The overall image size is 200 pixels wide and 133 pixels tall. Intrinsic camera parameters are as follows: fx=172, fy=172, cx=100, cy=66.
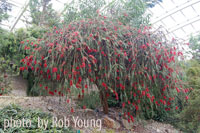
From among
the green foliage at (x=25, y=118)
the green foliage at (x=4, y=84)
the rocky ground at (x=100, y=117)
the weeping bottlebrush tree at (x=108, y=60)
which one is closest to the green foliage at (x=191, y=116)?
the rocky ground at (x=100, y=117)

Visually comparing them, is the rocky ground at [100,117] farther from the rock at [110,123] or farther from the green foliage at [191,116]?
the green foliage at [191,116]

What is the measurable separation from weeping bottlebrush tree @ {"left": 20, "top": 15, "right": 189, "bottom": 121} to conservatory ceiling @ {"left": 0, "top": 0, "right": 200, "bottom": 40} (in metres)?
6.77

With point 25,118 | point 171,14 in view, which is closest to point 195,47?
point 171,14

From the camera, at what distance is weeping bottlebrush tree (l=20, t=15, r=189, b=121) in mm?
2416

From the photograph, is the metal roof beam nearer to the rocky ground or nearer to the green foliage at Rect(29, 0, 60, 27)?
the green foliage at Rect(29, 0, 60, 27)

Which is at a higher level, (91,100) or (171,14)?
(171,14)

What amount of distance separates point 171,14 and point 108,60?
9433mm

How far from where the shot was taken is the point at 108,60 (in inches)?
104

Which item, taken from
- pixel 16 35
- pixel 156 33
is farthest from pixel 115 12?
pixel 16 35

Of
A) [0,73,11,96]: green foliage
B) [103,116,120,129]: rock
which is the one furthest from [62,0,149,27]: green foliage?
[0,73,11,96]: green foliage

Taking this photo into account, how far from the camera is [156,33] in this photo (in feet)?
10.00

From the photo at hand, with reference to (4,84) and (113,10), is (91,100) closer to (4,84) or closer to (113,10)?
(113,10)

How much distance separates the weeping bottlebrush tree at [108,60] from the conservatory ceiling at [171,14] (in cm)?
677

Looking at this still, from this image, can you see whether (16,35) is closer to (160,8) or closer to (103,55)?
(103,55)
